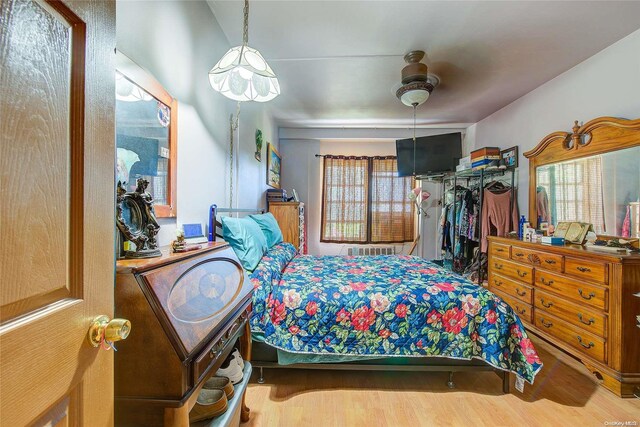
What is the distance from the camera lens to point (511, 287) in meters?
2.66

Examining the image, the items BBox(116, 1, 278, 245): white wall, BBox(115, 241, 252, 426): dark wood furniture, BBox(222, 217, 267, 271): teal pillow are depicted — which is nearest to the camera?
BBox(115, 241, 252, 426): dark wood furniture

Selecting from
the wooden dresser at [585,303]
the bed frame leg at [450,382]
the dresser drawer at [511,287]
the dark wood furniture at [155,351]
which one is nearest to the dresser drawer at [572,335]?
the wooden dresser at [585,303]

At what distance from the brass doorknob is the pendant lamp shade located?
55.1 inches

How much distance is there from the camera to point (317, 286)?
1825 mm

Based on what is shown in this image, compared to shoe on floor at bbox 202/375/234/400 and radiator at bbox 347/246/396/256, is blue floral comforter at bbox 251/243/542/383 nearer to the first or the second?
shoe on floor at bbox 202/375/234/400

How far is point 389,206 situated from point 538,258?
269 cm

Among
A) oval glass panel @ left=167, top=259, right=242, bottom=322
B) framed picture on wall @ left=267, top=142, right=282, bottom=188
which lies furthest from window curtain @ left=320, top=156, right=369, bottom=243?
oval glass panel @ left=167, top=259, right=242, bottom=322

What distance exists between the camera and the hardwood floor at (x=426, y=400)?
1502 mm

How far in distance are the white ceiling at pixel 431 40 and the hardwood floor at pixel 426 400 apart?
2472mm

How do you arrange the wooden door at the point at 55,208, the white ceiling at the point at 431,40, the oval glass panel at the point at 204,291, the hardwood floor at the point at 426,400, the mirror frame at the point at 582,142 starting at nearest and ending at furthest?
the wooden door at the point at 55,208 → the oval glass panel at the point at 204,291 → the hardwood floor at the point at 426,400 → the white ceiling at the point at 431,40 → the mirror frame at the point at 582,142

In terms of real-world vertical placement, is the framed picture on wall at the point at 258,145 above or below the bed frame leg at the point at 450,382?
above

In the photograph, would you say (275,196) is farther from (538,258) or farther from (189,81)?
(538,258)

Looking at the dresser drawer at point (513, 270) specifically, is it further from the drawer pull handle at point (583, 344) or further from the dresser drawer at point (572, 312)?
the drawer pull handle at point (583, 344)

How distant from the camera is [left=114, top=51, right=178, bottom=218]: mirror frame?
44.1 inches
